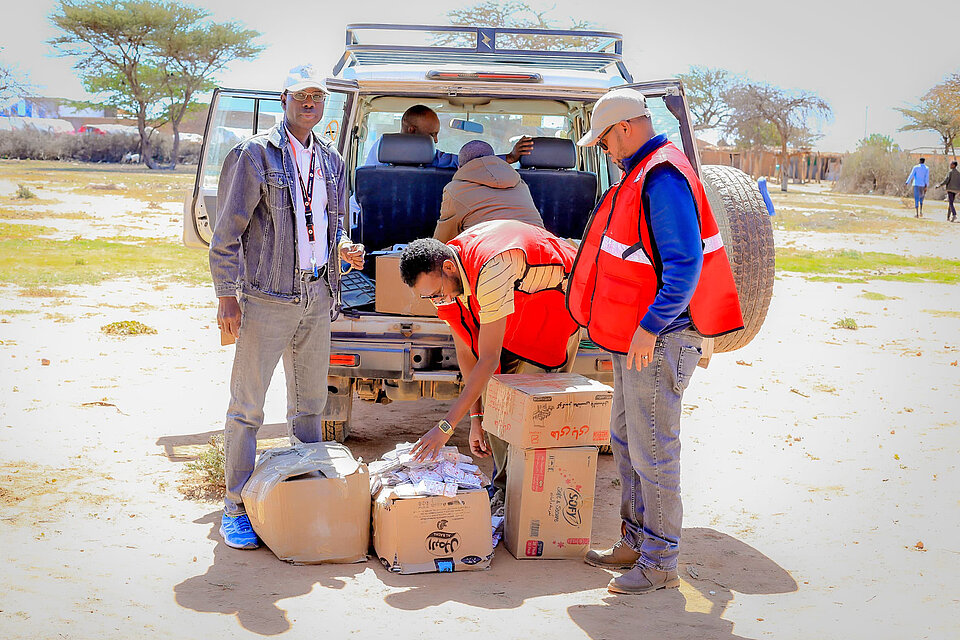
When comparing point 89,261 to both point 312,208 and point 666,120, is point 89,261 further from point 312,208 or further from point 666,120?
point 666,120

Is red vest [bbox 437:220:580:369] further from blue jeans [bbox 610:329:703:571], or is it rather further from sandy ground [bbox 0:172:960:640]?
sandy ground [bbox 0:172:960:640]

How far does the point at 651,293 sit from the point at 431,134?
10.7 feet

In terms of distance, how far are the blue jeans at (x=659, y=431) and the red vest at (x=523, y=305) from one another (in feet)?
2.09

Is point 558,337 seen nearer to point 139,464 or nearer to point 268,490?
point 268,490

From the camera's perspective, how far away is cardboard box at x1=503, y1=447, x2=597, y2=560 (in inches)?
163

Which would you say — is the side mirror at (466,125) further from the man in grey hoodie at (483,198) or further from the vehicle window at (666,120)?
the vehicle window at (666,120)

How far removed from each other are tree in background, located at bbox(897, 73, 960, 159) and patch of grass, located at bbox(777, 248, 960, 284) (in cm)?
3117

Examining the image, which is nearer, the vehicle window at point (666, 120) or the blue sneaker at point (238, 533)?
the blue sneaker at point (238, 533)

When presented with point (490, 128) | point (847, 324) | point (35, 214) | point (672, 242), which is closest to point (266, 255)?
point (672, 242)

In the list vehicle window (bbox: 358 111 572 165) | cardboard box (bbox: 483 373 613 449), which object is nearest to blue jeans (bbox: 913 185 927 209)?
vehicle window (bbox: 358 111 572 165)

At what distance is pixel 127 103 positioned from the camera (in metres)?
53.1

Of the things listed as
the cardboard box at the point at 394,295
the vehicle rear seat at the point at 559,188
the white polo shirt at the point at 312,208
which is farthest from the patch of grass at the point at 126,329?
the white polo shirt at the point at 312,208

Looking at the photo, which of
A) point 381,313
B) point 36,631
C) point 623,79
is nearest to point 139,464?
point 381,313

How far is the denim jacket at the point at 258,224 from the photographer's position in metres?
4.06
